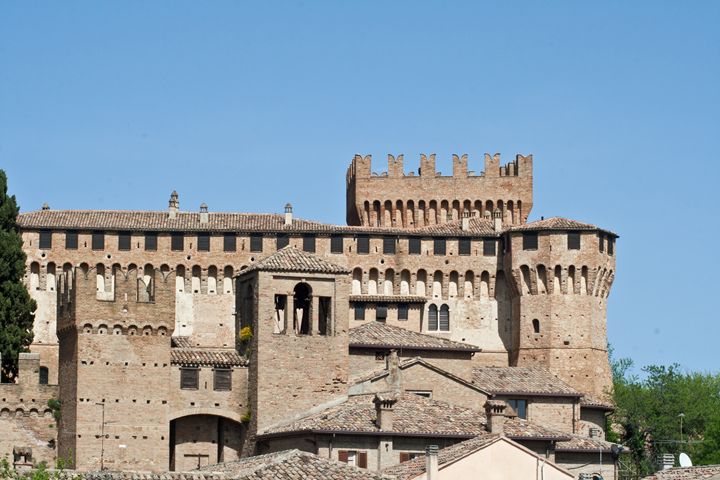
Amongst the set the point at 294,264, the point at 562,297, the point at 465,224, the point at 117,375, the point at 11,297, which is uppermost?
the point at 465,224

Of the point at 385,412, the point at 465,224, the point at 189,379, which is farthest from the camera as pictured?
the point at 465,224

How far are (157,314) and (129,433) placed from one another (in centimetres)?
471

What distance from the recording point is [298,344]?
69875 millimetres

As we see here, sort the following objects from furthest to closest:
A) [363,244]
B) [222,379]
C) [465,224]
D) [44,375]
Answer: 1. [465,224]
2. [363,244]
3. [44,375]
4. [222,379]

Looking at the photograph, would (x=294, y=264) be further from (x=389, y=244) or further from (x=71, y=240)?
(x=389, y=244)

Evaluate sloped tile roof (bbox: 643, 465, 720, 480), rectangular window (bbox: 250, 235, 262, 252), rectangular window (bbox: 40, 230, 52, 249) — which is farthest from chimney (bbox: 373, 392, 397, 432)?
rectangular window (bbox: 40, 230, 52, 249)

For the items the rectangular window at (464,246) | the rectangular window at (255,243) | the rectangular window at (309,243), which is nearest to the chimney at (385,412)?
the rectangular window at (309,243)

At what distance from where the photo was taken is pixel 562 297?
94.4m

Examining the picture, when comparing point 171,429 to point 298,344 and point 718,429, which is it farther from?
point 718,429

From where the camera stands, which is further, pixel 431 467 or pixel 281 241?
pixel 281 241

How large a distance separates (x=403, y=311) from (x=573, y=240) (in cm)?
940

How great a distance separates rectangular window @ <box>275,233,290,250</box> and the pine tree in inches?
516

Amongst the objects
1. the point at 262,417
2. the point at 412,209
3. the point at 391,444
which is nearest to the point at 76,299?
the point at 262,417

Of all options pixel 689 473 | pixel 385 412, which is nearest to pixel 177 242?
pixel 385 412
